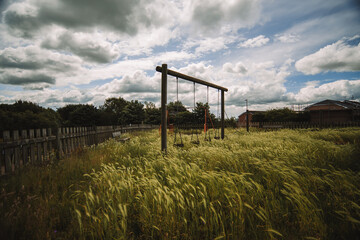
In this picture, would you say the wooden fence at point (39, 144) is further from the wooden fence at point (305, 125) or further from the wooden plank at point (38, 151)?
the wooden fence at point (305, 125)

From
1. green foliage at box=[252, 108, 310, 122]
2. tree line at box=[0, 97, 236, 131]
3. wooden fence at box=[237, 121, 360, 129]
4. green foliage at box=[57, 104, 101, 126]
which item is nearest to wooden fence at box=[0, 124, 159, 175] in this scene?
tree line at box=[0, 97, 236, 131]

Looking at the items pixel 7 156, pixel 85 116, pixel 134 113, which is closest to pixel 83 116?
pixel 85 116

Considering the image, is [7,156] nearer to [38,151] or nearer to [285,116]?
[38,151]

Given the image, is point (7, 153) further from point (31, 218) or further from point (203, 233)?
point (203, 233)

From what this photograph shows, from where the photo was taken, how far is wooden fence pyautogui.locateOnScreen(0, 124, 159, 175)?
4359mm

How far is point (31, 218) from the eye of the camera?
2.13 meters

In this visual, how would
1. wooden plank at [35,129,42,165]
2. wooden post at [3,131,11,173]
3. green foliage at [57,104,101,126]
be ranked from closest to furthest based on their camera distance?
wooden post at [3,131,11,173] → wooden plank at [35,129,42,165] → green foliage at [57,104,101,126]

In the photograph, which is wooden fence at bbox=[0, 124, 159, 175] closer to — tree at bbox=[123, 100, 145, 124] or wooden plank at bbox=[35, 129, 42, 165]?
wooden plank at bbox=[35, 129, 42, 165]

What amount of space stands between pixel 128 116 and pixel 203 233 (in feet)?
144

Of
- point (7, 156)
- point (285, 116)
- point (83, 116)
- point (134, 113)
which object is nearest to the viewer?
point (7, 156)

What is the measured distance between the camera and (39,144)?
5.36m

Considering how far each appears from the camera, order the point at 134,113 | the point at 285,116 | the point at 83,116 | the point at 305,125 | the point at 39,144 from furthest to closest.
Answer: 1. the point at 134,113
2. the point at 83,116
3. the point at 285,116
4. the point at 305,125
5. the point at 39,144

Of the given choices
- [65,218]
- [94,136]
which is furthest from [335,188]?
[94,136]

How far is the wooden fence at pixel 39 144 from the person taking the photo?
436 cm
